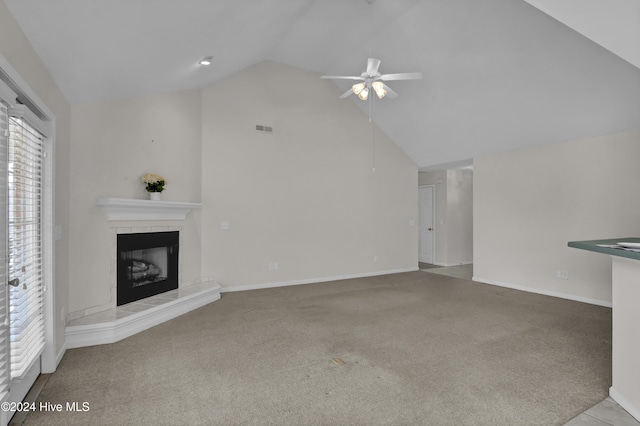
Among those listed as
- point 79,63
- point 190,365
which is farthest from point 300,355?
point 79,63

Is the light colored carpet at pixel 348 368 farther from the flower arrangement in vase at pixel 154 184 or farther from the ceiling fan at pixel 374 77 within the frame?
the ceiling fan at pixel 374 77

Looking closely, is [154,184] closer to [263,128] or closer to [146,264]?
[146,264]

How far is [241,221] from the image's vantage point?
5715mm

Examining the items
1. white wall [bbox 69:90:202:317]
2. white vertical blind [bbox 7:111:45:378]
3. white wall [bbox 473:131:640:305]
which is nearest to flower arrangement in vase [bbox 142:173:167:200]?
white wall [bbox 69:90:202:317]

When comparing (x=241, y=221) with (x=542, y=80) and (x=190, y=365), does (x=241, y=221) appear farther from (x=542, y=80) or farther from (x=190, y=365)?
(x=542, y=80)

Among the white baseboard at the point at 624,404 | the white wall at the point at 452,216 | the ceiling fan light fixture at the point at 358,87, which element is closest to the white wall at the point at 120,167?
the ceiling fan light fixture at the point at 358,87

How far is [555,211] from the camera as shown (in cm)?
535

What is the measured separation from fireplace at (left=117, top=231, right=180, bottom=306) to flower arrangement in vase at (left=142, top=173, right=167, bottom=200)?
54 cm

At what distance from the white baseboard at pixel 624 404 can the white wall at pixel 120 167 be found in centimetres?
476

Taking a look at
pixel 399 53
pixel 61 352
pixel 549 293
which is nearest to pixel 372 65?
pixel 399 53

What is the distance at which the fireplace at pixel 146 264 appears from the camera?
4.14 metres

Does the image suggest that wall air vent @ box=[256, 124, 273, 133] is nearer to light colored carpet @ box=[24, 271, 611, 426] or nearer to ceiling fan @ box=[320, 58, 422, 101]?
ceiling fan @ box=[320, 58, 422, 101]

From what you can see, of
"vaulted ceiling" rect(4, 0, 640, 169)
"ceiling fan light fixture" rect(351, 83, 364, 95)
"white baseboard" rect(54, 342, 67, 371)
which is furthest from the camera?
"ceiling fan light fixture" rect(351, 83, 364, 95)

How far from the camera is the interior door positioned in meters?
8.77
